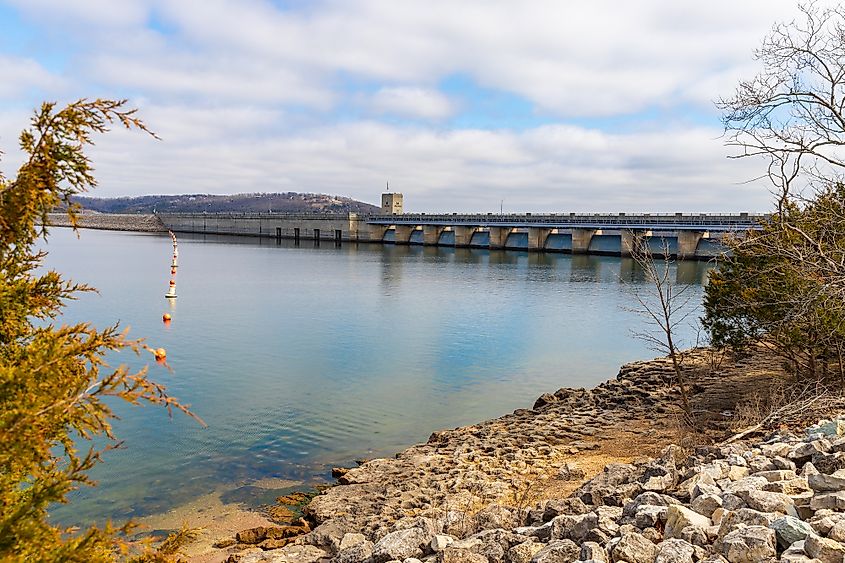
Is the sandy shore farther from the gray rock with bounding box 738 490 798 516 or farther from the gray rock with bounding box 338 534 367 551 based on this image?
the gray rock with bounding box 738 490 798 516

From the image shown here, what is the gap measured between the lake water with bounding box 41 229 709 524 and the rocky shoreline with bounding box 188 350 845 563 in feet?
7.09

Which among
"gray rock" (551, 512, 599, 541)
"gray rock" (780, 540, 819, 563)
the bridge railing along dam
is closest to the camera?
"gray rock" (780, 540, 819, 563)

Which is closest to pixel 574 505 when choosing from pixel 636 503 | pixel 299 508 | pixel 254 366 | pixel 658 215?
pixel 636 503

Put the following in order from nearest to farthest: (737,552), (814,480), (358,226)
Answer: (737,552), (814,480), (358,226)

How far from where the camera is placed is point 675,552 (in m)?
5.25

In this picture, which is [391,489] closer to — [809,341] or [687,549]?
[687,549]

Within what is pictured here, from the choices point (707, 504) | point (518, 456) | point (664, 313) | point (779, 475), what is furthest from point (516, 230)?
point (707, 504)

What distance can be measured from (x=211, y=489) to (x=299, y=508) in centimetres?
192

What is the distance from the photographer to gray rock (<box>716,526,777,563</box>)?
16.6 feet

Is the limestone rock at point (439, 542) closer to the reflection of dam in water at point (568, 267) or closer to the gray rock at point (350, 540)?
the gray rock at point (350, 540)

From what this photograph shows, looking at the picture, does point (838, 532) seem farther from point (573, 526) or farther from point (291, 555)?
point (291, 555)

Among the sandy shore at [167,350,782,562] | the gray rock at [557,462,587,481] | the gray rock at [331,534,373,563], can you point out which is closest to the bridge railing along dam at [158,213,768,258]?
the sandy shore at [167,350,782,562]

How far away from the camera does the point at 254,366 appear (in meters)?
21.4

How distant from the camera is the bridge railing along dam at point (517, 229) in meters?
75.1
